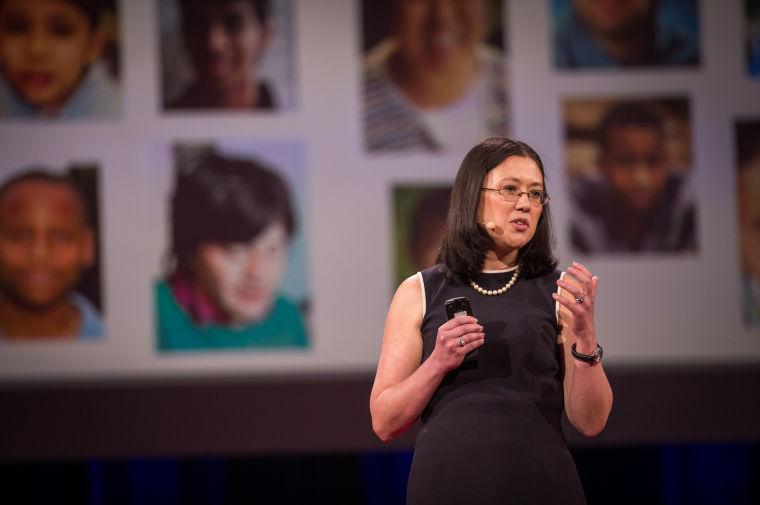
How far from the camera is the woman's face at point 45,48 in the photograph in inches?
167

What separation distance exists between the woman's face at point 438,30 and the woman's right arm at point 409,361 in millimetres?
2593

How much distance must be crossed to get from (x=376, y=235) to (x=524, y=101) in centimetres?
90

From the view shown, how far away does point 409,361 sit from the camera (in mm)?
1814

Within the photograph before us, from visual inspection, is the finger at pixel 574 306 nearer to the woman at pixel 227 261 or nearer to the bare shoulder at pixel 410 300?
the bare shoulder at pixel 410 300

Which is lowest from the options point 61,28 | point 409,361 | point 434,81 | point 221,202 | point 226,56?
point 409,361

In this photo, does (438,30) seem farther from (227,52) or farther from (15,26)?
(15,26)

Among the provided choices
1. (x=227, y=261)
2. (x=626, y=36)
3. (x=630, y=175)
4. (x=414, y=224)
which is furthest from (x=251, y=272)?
(x=626, y=36)

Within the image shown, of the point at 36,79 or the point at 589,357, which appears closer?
the point at 589,357

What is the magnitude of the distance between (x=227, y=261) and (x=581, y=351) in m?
2.71

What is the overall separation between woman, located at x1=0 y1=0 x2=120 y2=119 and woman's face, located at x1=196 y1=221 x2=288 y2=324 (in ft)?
2.69

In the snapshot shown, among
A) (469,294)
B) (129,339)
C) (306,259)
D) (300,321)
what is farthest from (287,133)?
(469,294)

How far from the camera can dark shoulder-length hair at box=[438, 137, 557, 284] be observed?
71.2 inches

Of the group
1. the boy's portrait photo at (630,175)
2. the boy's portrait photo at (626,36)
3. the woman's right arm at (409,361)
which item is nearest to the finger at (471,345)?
the woman's right arm at (409,361)

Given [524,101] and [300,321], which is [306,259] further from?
Result: [524,101]
